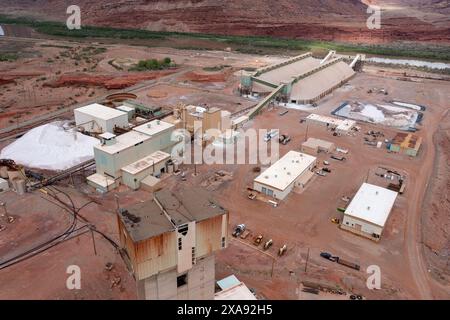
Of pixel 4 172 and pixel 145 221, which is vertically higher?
pixel 145 221

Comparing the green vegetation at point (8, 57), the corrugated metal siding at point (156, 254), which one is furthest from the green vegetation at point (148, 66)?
the corrugated metal siding at point (156, 254)

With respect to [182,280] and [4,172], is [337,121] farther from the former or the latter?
[4,172]

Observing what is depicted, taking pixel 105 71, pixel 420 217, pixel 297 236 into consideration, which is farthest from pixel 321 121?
pixel 105 71

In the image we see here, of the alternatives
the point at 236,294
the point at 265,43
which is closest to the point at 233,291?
the point at 236,294

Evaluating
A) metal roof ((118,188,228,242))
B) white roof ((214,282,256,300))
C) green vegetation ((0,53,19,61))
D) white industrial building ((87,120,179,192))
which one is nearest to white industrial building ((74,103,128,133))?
white industrial building ((87,120,179,192))

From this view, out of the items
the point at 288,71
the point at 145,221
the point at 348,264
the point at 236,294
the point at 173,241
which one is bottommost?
the point at 348,264

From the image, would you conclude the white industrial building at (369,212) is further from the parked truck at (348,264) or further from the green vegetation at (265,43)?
the green vegetation at (265,43)
